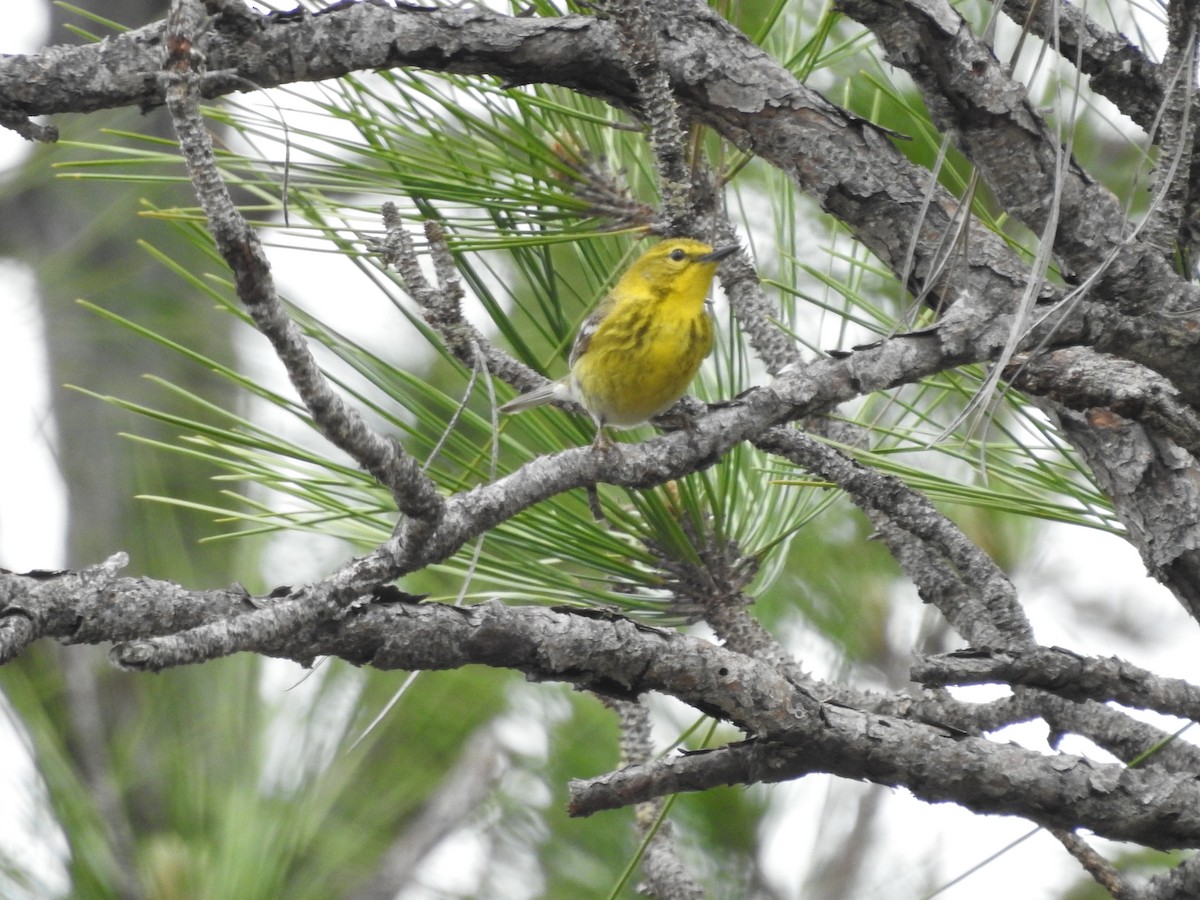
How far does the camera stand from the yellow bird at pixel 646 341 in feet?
8.98

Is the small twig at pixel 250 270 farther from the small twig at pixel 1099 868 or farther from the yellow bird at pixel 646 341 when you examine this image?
the yellow bird at pixel 646 341

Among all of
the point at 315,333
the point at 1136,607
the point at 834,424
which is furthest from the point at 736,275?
the point at 1136,607

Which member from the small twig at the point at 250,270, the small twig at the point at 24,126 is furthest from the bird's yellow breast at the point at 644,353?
the small twig at the point at 250,270

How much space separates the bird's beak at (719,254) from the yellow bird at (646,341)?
22 cm

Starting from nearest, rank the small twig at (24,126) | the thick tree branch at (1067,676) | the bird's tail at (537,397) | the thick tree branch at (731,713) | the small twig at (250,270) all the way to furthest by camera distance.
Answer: the small twig at (250,270) < the thick tree branch at (731,713) < the thick tree branch at (1067,676) < the small twig at (24,126) < the bird's tail at (537,397)

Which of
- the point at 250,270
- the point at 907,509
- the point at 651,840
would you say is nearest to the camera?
the point at 250,270

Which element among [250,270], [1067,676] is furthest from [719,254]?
[250,270]

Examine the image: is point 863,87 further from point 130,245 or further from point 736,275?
point 130,245

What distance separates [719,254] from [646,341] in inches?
26.6

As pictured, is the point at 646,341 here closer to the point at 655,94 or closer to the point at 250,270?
the point at 655,94

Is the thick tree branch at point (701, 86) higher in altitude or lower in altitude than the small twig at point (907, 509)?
higher

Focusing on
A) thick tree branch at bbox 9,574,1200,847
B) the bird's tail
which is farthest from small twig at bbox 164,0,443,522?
the bird's tail

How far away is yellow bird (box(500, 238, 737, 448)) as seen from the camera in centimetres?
274

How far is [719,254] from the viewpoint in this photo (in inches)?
90.1
